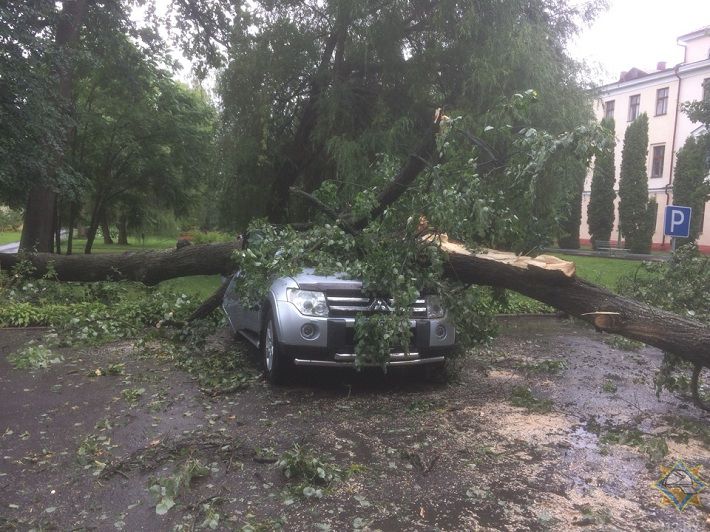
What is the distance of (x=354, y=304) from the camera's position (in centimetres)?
541

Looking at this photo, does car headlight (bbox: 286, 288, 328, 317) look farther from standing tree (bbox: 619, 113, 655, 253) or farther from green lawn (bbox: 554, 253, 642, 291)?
standing tree (bbox: 619, 113, 655, 253)

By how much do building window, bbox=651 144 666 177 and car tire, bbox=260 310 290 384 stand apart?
36262 mm

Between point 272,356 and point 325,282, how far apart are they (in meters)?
0.83

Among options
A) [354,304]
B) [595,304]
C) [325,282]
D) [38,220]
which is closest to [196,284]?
[38,220]

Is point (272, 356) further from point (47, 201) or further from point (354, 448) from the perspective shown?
point (47, 201)

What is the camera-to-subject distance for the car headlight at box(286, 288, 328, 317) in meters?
5.31

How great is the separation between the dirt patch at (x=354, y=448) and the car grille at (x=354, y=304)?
0.77 m

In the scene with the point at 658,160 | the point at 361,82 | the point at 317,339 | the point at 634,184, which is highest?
the point at 658,160

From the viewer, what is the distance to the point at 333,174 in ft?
39.7

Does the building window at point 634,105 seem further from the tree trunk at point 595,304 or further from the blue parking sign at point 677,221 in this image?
the tree trunk at point 595,304

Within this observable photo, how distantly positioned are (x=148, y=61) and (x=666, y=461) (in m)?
17.3

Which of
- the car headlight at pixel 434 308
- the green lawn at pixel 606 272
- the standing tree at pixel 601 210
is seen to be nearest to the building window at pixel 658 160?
the standing tree at pixel 601 210

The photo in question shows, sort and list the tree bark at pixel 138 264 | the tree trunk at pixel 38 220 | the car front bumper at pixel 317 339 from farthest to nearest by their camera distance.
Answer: the tree trunk at pixel 38 220 → the tree bark at pixel 138 264 → the car front bumper at pixel 317 339

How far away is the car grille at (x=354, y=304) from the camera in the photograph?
5.35 metres
